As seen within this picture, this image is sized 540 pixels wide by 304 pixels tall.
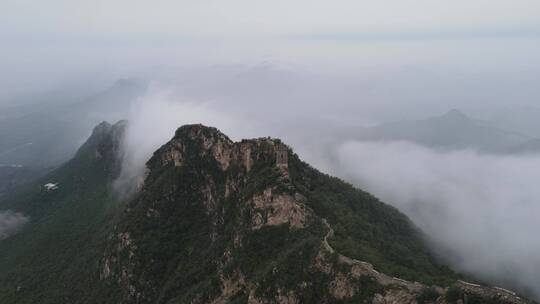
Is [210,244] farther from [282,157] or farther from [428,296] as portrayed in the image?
[428,296]

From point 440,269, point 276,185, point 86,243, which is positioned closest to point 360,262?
point 276,185

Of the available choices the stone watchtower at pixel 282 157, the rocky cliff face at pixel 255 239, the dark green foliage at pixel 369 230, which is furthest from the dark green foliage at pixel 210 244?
the stone watchtower at pixel 282 157

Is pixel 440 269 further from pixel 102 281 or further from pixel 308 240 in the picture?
pixel 102 281

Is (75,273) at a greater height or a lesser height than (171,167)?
lesser

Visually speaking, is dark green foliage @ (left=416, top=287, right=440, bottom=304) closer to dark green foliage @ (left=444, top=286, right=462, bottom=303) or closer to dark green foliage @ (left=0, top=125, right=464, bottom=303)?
dark green foliage @ (left=444, top=286, right=462, bottom=303)

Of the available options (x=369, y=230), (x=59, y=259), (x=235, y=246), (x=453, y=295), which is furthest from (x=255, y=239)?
(x=59, y=259)

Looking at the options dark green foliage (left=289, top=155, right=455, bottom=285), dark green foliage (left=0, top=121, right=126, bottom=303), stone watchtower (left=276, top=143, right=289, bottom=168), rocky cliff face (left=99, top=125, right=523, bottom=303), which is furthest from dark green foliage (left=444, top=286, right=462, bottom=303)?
dark green foliage (left=0, top=121, right=126, bottom=303)

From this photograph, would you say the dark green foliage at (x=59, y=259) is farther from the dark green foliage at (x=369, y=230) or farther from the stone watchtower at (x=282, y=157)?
the dark green foliage at (x=369, y=230)
